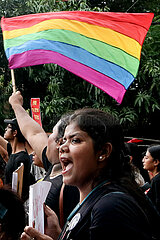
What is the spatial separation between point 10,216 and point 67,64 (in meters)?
1.67

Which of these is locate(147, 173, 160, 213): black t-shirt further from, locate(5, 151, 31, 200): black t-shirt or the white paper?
the white paper

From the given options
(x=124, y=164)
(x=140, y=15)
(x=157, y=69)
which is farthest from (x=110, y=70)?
(x=157, y=69)

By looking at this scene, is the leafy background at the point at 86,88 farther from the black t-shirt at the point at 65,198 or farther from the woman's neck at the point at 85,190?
the woman's neck at the point at 85,190

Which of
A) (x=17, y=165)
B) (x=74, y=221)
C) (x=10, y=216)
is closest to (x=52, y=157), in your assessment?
(x=10, y=216)

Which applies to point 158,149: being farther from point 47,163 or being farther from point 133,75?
point 47,163

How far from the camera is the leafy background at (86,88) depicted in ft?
24.3

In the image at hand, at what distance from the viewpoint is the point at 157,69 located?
7.23 metres

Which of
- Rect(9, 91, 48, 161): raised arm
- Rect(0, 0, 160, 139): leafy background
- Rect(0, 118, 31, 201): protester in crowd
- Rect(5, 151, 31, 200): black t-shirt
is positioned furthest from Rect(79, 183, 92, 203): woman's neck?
Rect(0, 0, 160, 139): leafy background

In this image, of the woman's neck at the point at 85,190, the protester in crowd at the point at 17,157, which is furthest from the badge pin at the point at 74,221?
the protester in crowd at the point at 17,157

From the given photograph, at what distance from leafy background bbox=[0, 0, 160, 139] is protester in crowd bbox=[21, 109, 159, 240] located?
5545mm

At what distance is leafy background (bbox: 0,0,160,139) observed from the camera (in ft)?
24.3

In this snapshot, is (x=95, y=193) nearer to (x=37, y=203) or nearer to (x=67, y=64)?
(x=37, y=203)

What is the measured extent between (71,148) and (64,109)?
20.9 ft

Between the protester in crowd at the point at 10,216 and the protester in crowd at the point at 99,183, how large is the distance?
1.23 feet
